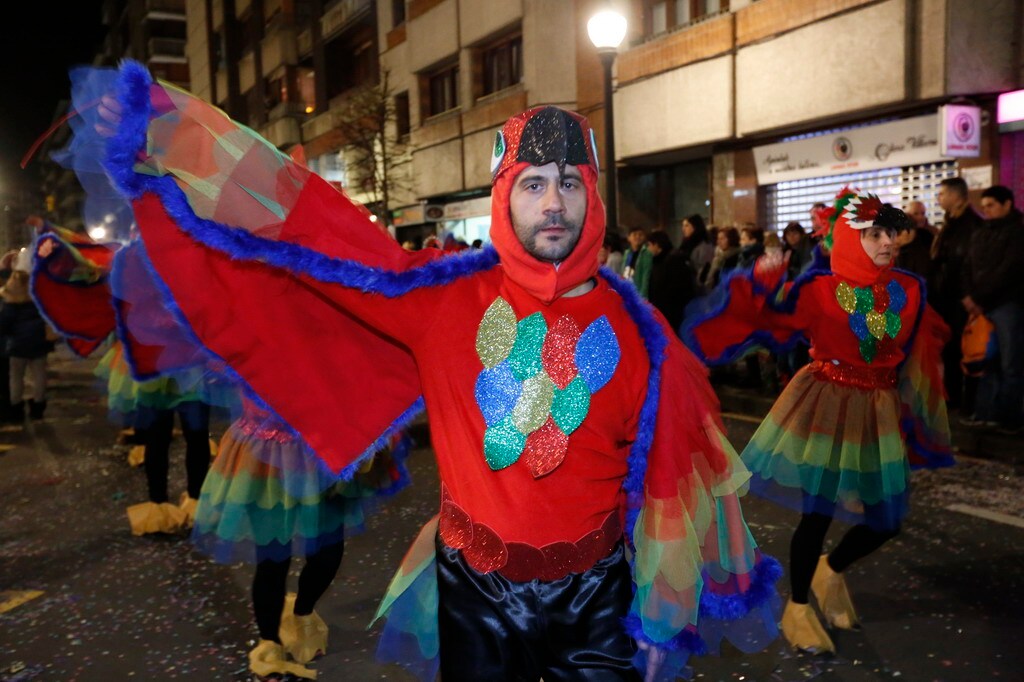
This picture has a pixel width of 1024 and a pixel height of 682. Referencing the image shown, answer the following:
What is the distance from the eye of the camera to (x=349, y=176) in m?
27.5

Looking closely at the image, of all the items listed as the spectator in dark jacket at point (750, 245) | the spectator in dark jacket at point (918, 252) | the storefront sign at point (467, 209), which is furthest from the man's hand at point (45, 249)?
the storefront sign at point (467, 209)

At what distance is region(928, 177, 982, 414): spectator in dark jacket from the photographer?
8.49 meters

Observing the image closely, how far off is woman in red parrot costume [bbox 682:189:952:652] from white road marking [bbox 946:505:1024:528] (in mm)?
2100

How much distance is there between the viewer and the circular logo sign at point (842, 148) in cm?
1348

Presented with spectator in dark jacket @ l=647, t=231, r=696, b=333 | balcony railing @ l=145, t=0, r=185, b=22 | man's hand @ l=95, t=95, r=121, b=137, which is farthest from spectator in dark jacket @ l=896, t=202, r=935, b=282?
balcony railing @ l=145, t=0, r=185, b=22

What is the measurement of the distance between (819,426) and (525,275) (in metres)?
2.37

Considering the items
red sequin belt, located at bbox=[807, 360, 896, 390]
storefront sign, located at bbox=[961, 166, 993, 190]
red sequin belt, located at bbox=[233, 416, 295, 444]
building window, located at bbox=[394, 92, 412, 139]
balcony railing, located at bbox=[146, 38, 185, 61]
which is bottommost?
red sequin belt, located at bbox=[233, 416, 295, 444]

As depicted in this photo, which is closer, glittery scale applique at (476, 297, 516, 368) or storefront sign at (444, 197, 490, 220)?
glittery scale applique at (476, 297, 516, 368)

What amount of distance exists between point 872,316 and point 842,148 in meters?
10.5

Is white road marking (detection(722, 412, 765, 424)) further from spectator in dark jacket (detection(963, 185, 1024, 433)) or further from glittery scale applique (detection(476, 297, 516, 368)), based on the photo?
glittery scale applique (detection(476, 297, 516, 368))

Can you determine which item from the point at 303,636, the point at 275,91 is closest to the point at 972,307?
the point at 303,636

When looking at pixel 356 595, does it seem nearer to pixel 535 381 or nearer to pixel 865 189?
pixel 535 381

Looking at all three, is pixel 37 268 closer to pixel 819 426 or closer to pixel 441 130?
pixel 819 426

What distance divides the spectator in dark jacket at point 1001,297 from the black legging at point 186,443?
21.2 ft
